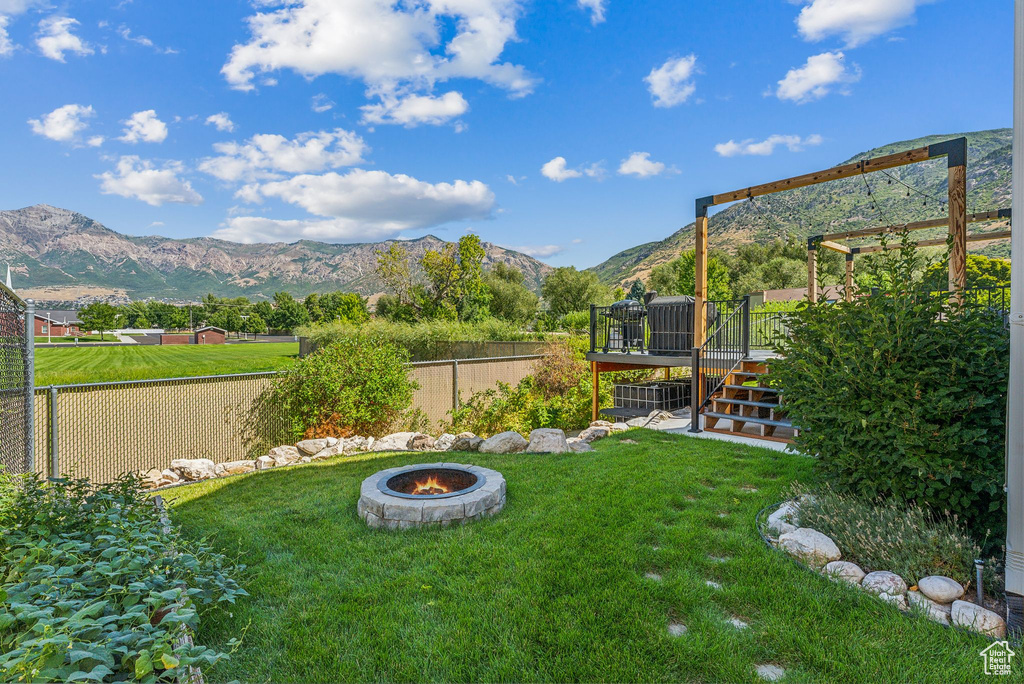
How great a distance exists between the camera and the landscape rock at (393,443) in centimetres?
661

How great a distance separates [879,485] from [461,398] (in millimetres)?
6915

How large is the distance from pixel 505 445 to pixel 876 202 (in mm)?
18095

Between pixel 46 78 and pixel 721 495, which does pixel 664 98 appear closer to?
pixel 721 495

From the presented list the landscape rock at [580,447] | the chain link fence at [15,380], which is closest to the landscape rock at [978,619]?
the landscape rock at [580,447]

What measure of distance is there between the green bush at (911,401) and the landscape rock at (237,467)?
6.16 metres

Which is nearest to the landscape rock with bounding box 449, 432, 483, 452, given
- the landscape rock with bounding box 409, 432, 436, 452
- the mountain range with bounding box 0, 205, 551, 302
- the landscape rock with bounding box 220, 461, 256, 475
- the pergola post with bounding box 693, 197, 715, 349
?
the landscape rock with bounding box 409, 432, 436, 452

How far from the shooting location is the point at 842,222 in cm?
3778

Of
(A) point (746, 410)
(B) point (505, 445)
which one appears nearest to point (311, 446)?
(B) point (505, 445)

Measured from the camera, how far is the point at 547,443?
20.1 ft

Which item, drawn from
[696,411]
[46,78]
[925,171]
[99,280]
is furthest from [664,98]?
[99,280]

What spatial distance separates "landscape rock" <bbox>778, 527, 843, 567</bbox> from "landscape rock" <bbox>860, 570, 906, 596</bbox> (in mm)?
254

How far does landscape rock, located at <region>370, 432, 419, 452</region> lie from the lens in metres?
6.61

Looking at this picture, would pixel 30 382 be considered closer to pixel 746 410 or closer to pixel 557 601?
pixel 557 601

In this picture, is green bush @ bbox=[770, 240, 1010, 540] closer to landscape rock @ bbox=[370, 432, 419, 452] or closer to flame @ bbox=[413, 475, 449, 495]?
flame @ bbox=[413, 475, 449, 495]
